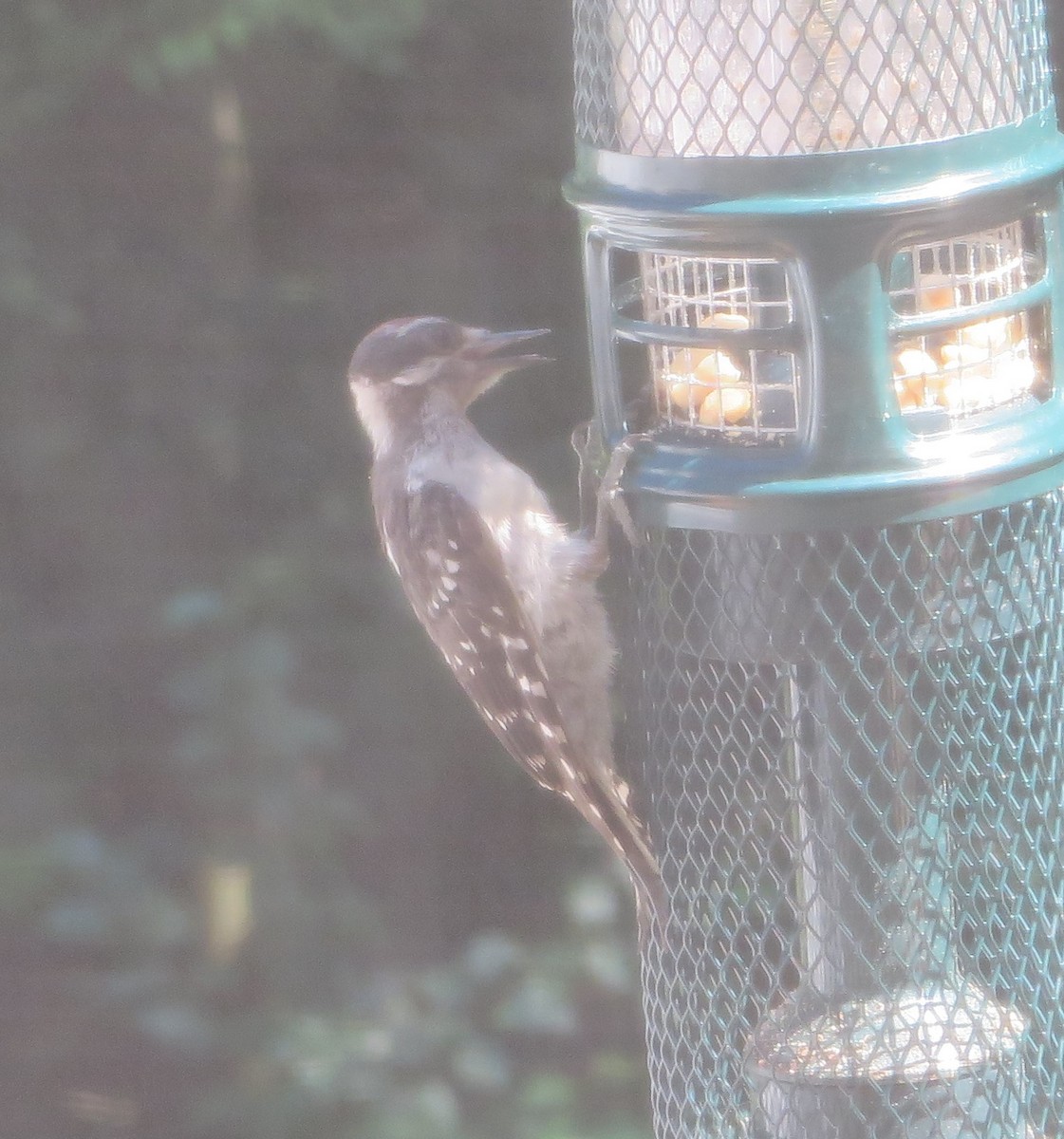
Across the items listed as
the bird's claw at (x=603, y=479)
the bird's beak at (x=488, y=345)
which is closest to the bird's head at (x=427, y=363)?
the bird's beak at (x=488, y=345)

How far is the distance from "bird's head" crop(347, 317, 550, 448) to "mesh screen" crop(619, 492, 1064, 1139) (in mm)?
843

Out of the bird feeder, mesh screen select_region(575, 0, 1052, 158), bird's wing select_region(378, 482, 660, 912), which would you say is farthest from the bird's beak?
mesh screen select_region(575, 0, 1052, 158)

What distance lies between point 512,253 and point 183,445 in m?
1.02

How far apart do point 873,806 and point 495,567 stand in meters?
1.04

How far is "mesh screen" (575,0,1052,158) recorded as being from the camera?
7.72 feet

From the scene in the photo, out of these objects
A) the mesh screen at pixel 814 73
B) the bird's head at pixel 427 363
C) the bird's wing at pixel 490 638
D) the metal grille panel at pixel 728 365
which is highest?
the mesh screen at pixel 814 73

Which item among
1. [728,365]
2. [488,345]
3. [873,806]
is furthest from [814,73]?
[488,345]

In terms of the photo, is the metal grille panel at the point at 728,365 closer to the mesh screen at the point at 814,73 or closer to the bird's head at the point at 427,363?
the mesh screen at the point at 814,73

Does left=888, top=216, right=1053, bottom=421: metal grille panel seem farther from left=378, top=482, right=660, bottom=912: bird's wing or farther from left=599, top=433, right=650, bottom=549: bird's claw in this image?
left=378, top=482, right=660, bottom=912: bird's wing

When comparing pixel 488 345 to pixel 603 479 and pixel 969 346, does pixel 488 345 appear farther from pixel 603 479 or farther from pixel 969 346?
pixel 969 346

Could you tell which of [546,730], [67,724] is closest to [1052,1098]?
[546,730]

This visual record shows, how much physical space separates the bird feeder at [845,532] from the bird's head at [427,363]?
692 millimetres

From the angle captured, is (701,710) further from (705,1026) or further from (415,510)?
(415,510)

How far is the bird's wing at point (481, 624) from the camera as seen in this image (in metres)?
3.20
